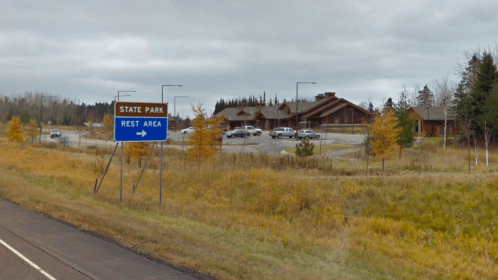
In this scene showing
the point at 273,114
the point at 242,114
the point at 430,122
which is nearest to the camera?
the point at 430,122

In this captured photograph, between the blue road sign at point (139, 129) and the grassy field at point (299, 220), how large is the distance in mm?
2270

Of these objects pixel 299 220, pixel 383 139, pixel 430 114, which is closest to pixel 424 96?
pixel 430 114

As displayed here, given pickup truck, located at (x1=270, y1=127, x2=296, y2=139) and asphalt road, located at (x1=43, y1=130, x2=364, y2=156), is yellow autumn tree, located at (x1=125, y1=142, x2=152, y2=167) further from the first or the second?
pickup truck, located at (x1=270, y1=127, x2=296, y2=139)

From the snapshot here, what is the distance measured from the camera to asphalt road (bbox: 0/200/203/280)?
7.16m

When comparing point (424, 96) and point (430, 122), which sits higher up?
point (424, 96)

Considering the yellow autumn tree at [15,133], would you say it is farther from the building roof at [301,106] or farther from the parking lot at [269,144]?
the building roof at [301,106]

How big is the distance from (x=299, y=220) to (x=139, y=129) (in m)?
6.68

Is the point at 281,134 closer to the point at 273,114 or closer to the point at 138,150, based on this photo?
the point at 273,114

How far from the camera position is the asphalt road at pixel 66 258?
716 centimetres

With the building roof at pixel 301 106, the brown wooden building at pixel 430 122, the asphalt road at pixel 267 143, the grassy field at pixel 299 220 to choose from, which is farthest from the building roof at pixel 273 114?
the grassy field at pixel 299 220

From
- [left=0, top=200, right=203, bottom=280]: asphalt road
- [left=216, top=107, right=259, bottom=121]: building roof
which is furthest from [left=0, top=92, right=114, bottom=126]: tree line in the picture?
[left=0, top=200, right=203, bottom=280]: asphalt road

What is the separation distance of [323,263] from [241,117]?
9045 cm

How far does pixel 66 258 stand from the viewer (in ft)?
26.5

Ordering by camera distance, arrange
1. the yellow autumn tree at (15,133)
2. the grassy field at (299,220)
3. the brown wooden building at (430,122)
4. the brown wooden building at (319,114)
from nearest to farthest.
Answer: the grassy field at (299,220), the yellow autumn tree at (15,133), the brown wooden building at (430,122), the brown wooden building at (319,114)
